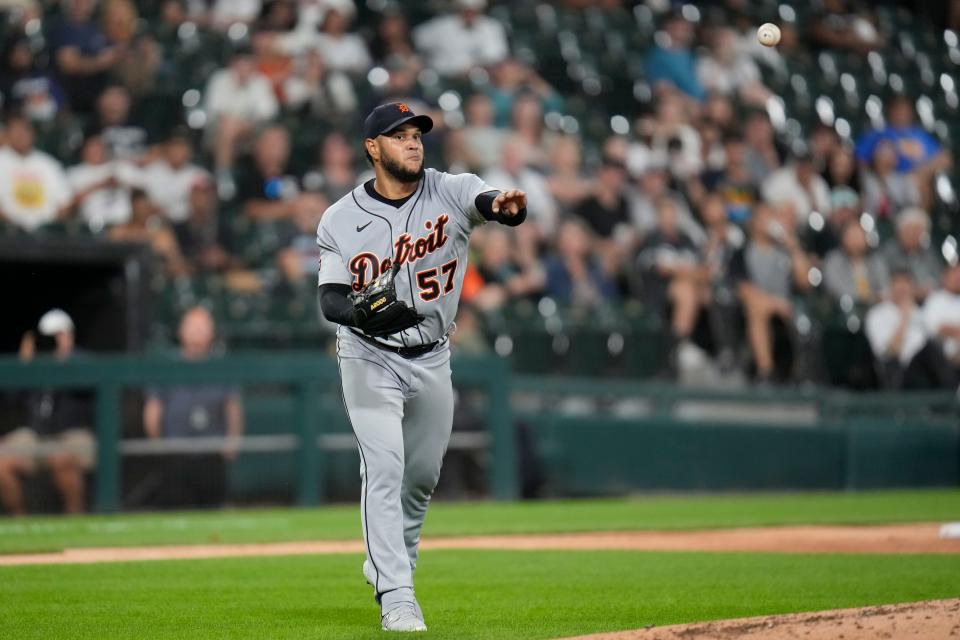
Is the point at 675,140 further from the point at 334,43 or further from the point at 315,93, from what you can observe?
the point at 315,93

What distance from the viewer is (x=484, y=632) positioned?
497 centimetres

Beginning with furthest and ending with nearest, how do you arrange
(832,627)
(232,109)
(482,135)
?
(482,135) → (232,109) → (832,627)

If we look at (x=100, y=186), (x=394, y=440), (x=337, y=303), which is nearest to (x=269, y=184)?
(x=100, y=186)

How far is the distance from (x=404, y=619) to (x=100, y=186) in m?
7.60

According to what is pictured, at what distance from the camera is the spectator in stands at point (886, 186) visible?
15.8 metres

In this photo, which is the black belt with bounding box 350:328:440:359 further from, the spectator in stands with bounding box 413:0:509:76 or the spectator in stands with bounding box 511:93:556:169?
the spectator in stands with bounding box 413:0:509:76

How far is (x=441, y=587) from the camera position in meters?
6.48

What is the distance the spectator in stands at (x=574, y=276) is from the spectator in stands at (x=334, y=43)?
8.74 feet

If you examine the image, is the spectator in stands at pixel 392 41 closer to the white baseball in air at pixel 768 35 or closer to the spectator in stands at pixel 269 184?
the spectator in stands at pixel 269 184

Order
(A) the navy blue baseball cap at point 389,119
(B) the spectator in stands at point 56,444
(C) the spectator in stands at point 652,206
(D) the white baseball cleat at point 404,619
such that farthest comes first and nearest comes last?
(C) the spectator in stands at point 652,206 → (B) the spectator in stands at point 56,444 → (A) the navy blue baseball cap at point 389,119 → (D) the white baseball cleat at point 404,619

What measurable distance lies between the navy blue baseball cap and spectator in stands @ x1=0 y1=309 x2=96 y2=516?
5.91 metres

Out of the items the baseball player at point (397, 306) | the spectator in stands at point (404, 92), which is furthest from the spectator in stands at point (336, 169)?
the baseball player at point (397, 306)

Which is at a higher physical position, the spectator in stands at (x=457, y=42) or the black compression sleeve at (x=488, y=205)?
the spectator in stands at (x=457, y=42)

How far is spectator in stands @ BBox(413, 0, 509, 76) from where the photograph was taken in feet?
49.1
